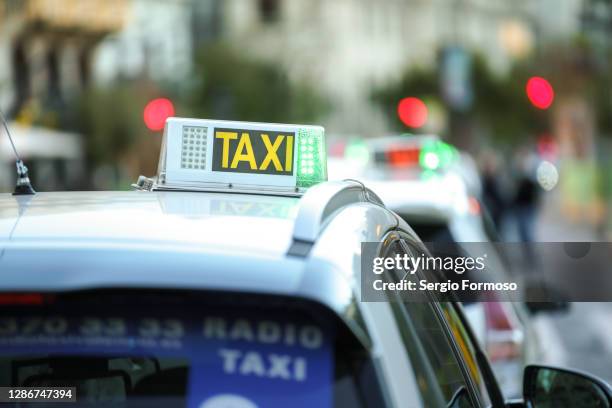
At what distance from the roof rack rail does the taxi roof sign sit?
602 millimetres

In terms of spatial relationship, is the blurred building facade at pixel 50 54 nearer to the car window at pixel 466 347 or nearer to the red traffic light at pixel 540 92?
the red traffic light at pixel 540 92

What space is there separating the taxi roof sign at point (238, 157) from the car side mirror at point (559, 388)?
727 millimetres

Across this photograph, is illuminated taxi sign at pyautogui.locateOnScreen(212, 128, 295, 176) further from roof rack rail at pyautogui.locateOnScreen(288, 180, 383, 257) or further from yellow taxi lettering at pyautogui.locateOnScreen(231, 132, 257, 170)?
roof rack rail at pyautogui.locateOnScreen(288, 180, 383, 257)

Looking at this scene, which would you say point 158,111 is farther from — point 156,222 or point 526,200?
point 156,222

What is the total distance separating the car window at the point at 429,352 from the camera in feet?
7.92

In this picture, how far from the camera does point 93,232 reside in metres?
2.27

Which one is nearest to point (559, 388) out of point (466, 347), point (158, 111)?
point (466, 347)

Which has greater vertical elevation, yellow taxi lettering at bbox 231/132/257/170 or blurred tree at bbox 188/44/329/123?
blurred tree at bbox 188/44/329/123

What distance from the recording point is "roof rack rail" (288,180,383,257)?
7.06 ft

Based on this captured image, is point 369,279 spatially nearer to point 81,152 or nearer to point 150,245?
point 150,245

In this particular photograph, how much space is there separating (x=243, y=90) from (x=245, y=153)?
5845cm

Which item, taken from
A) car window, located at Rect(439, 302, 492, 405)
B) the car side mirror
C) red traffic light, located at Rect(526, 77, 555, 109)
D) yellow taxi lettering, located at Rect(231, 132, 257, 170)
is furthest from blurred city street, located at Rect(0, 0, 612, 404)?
the car side mirror

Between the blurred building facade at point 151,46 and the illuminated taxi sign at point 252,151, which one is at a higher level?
the blurred building facade at point 151,46

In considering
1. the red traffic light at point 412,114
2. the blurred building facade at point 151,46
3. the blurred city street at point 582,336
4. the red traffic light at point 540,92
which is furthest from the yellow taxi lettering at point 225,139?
the red traffic light at point 412,114
